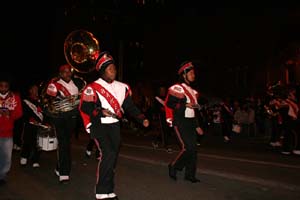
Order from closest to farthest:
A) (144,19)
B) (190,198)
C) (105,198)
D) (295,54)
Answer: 1. (105,198)
2. (190,198)
3. (295,54)
4. (144,19)

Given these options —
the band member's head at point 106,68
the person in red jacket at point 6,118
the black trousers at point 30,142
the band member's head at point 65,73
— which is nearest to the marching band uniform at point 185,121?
the band member's head at point 106,68

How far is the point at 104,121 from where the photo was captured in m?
6.13

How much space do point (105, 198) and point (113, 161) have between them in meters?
0.50

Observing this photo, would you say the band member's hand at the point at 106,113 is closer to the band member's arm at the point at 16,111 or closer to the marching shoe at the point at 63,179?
the marching shoe at the point at 63,179

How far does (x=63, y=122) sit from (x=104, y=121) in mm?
1869

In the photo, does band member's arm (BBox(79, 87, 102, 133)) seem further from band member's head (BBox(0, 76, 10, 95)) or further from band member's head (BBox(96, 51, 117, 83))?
band member's head (BBox(0, 76, 10, 95))

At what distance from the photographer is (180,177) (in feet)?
26.7

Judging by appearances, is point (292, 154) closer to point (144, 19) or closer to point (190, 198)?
point (190, 198)

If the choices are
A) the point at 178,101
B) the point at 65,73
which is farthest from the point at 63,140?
the point at 178,101

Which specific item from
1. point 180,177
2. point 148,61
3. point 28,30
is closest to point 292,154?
point 180,177

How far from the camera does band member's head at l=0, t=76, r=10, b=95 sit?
25.3ft

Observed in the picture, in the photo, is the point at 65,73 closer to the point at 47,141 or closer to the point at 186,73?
the point at 47,141

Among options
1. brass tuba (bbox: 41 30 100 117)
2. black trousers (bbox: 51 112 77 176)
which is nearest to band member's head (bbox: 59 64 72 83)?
black trousers (bbox: 51 112 77 176)

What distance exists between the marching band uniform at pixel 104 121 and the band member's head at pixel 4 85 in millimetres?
2203
